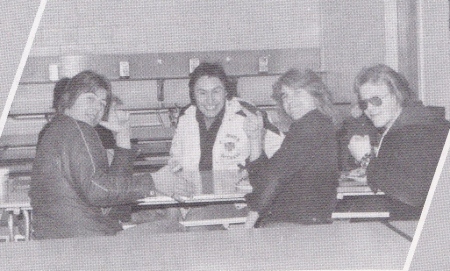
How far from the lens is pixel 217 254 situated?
959 mm

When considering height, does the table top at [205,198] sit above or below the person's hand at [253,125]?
below

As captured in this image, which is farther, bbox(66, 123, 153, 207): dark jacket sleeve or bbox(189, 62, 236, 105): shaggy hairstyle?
bbox(189, 62, 236, 105): shaggy hairstyle

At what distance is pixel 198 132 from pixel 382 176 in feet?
3.52

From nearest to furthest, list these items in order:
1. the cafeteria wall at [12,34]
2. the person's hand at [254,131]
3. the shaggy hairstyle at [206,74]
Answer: the cafeteria wall at [12,34] → the person's hand at [254,131] → the shaggy hairstyle at [206,74]

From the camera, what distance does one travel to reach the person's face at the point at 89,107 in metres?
1.76

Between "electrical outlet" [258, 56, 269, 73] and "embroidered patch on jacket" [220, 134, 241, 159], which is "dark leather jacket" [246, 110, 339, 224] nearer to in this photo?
"embroidered patch on jacket" [220, 134, 241, 159]

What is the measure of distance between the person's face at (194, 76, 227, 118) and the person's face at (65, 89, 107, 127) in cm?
52

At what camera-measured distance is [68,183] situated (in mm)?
1512

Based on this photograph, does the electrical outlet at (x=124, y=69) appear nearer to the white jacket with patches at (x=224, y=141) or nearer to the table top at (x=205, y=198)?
the white jacket with patches at (x=224, y=141)

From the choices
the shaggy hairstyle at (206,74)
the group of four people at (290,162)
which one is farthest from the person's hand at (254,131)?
the group of four people at (290,162)

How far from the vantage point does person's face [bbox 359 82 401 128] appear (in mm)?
1676

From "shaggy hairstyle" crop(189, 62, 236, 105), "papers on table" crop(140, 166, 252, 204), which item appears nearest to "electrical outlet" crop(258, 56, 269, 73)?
"shaggy hairstyle" crop(189, 62, 236, 105)

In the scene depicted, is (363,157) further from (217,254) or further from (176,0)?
(176,0)

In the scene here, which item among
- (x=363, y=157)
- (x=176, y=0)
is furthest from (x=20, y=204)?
(x=176, y=0)
